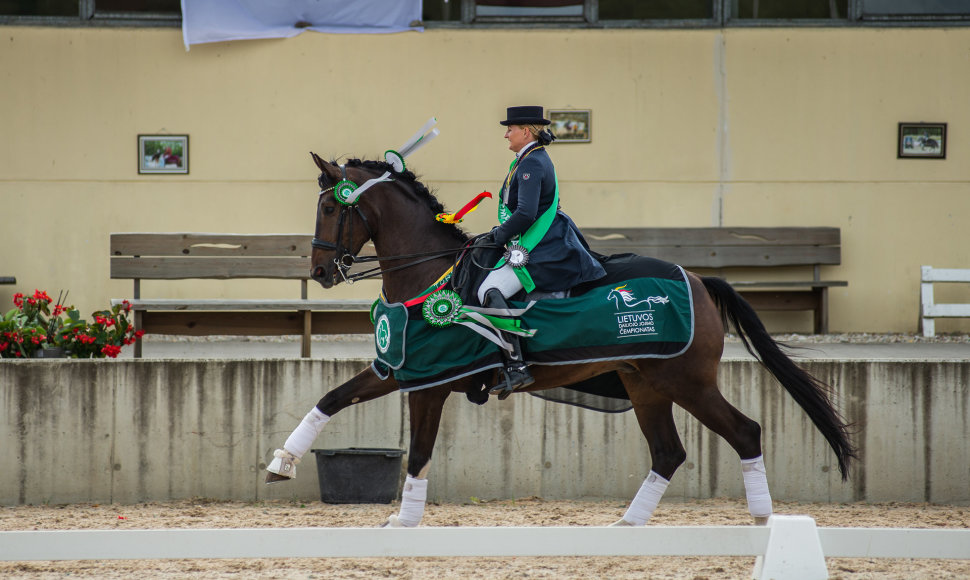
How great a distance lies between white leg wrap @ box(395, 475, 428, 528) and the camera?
16.7 feet

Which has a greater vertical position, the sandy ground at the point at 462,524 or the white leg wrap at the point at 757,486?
the white leg wrap at the point at 757,486

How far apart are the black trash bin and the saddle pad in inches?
69.4

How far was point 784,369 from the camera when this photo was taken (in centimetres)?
569

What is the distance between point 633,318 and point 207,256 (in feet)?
13.7

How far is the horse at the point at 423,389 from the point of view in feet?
16.9

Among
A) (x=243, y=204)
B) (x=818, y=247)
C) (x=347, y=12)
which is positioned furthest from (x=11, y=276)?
(x=818, y=247)

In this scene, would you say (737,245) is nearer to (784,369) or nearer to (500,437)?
(500,437)

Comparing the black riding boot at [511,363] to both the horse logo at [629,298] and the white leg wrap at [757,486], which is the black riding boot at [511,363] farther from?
the white leg wrap at [757,486]

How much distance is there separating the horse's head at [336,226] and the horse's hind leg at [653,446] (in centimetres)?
162

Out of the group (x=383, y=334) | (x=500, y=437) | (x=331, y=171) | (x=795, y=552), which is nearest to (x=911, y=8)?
(x=500, y=437)

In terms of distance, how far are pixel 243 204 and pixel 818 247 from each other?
6.18 m

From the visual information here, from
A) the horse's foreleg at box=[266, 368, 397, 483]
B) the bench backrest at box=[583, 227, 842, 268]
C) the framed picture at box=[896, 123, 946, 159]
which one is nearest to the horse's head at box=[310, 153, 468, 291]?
the horse's foreleg at box=[266, 368, 397, 483]

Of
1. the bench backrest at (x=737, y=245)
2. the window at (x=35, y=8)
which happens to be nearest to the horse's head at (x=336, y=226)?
the bench backrest at (x=737, y=245)

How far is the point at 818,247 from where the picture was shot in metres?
11.1
